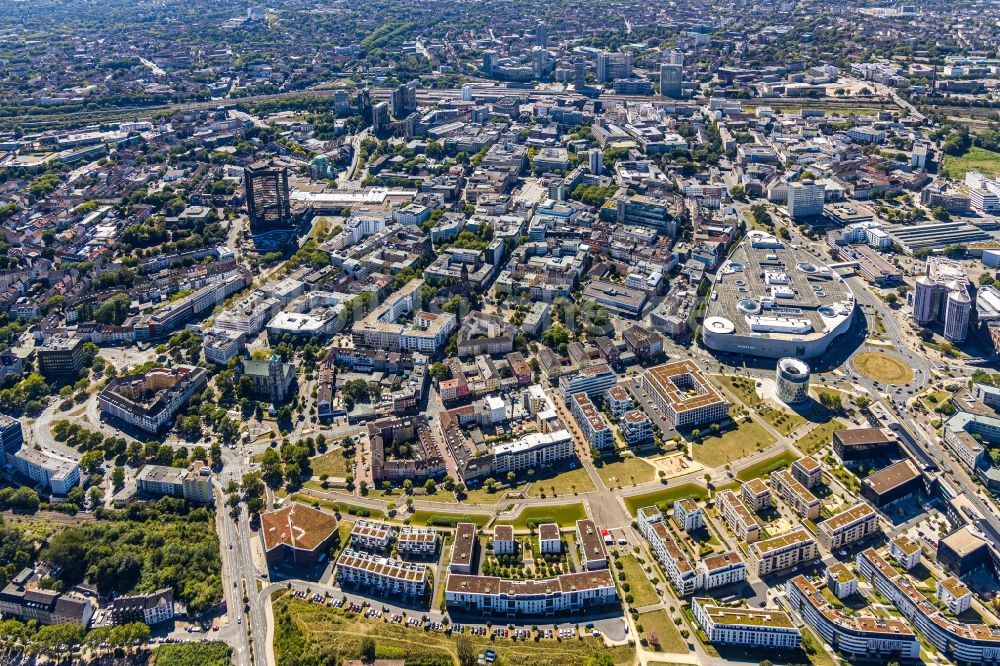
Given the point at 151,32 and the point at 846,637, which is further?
the point at 151,32

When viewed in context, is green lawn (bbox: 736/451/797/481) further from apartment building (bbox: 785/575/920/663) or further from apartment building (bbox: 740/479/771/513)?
apartment building (bbox: 785/575/920/663)

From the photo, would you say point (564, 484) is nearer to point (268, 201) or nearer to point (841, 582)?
point (841, 582)

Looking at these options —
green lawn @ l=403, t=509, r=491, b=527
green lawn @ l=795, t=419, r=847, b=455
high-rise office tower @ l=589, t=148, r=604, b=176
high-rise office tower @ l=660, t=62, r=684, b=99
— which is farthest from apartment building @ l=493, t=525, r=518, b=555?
high-rise office tower @ l=660, t=62, r=684, b=99

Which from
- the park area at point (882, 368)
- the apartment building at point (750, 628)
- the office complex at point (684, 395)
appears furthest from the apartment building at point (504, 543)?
the park area at point (882, 368)

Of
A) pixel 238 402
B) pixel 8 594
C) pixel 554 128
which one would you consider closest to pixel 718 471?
pixel 238 402

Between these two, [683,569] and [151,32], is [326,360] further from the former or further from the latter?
[151,32]

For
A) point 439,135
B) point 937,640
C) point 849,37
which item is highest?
point 849,37
